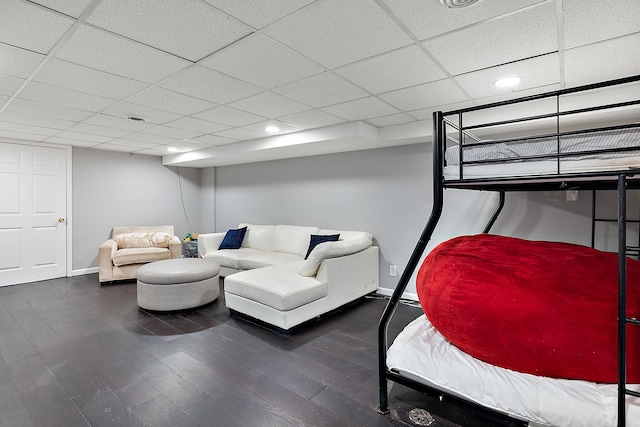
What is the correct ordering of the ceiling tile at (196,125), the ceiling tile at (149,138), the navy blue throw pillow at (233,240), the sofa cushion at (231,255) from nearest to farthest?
the ceiling tile at (196,125) < the ceiling tile at (149,138) < the sofa cushion at (231,255) < the navy blue throw pillow at (233,240)

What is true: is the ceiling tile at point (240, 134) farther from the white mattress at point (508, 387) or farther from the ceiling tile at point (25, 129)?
the white mattress at point (508, 387)

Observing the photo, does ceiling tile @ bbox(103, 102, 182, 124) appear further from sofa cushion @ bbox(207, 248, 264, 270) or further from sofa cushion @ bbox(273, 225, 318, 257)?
sofa cushion @ bbox(273, 225, 318, 257)

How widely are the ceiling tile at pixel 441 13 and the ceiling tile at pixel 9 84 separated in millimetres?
2766

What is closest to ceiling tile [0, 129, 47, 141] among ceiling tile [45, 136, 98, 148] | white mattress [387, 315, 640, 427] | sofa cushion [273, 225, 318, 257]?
ceiling tile [45, 136, 98, 148]

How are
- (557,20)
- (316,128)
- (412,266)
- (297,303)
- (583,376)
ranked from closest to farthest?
(583,376)
(557,20)
(412,266)
(297,303)
(316,128)

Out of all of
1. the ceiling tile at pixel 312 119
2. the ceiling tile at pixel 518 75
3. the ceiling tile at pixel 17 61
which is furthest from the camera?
the ceiling tile at pixel 312 119

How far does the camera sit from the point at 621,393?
1.17 meters

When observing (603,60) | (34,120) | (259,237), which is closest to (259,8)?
(603,60)

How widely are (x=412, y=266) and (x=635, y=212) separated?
2588mm

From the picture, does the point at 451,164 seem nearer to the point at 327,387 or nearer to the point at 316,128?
the point at 327,387

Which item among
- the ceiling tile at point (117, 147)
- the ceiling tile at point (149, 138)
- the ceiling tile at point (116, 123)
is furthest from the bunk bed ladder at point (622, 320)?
the ceiling tile at point (117, 147)

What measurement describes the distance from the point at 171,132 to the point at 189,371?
3027mm

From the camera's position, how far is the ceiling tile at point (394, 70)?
1981 millimetres

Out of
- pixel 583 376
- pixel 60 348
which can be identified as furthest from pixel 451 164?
pixel 60 348
